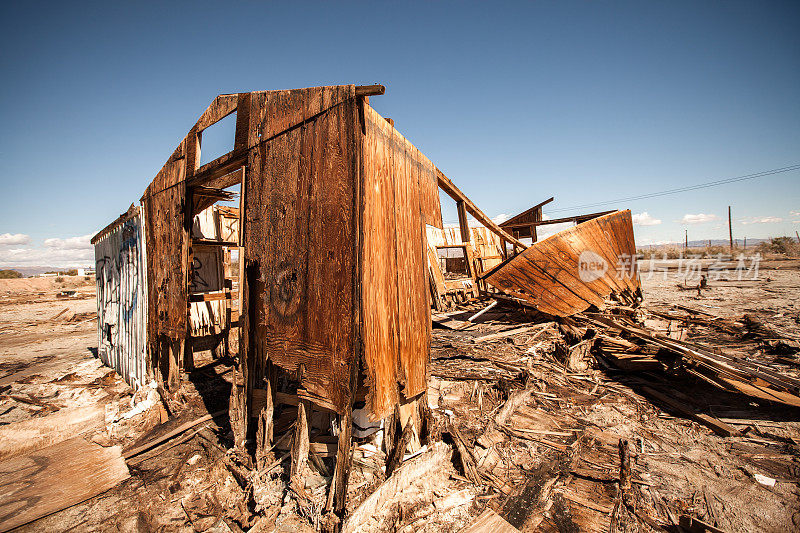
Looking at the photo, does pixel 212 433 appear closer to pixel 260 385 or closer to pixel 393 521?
pixel 260 385

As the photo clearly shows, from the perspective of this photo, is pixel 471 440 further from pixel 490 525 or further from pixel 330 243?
pixel 330 243

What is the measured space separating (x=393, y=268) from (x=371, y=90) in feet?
5.49

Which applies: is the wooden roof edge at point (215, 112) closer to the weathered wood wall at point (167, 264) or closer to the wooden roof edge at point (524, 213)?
the weathered wood wall at point (167, 264)

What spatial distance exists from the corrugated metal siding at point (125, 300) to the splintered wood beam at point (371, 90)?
5803 millimetres

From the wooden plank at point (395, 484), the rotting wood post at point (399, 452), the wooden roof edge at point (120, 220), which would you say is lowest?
the wooden plank at point (395, 484)

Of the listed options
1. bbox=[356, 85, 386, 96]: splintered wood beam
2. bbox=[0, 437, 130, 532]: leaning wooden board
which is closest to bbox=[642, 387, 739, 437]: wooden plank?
bbox=[356, 85, 386, 96]: splintered wood beam

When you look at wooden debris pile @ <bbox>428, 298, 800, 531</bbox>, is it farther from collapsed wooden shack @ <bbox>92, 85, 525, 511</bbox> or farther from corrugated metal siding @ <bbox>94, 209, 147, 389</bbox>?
corrugated metal siding @ <bbox>94, 209, 147, 389</bbox>

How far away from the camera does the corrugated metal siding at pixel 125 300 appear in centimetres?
609

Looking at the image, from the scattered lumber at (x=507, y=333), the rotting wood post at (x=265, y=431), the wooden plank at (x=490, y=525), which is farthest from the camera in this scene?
the scattered lumber at (x=507, y=333)

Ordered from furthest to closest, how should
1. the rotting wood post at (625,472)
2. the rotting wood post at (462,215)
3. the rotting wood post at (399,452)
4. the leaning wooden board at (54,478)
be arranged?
1. the rotting wood post at (462,215)
2. the leaning wooden board at (54,478)
3. the rotting wood post at (399,452)
4. the rotting wood post at (625,472)

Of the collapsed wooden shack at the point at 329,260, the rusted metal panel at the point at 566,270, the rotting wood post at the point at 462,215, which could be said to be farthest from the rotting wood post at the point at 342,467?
the rotting wood post at the point at 462,215

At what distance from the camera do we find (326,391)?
291cm

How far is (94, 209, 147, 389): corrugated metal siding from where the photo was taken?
6.09 meters

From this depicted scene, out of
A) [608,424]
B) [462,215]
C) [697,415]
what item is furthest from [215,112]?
[697,415]
